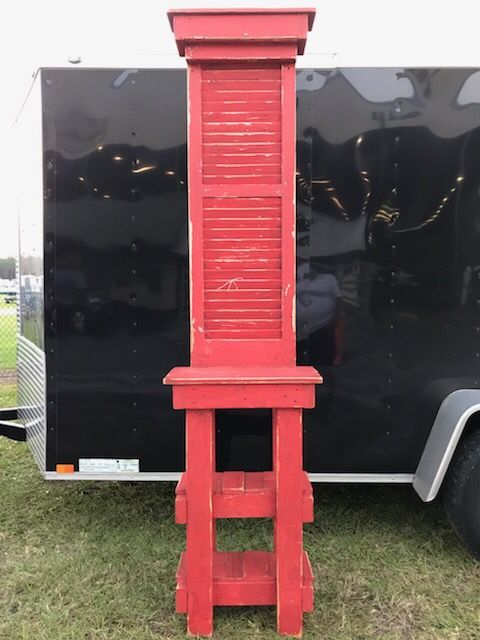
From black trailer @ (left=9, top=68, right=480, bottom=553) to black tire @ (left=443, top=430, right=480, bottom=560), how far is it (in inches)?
0.4

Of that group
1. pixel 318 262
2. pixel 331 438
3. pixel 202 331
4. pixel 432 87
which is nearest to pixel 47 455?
pixel 202 331

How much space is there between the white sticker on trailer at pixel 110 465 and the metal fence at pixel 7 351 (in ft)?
5.63

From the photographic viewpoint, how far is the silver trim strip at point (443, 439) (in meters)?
2.92

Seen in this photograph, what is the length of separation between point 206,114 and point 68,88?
1.04 metres

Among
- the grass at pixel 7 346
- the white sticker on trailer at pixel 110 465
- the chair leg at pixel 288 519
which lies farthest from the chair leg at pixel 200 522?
the grass at pixel 7 346

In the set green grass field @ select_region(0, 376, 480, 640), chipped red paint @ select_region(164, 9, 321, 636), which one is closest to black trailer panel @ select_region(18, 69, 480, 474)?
green grass field @ select_region(0, 376, 480, 640)

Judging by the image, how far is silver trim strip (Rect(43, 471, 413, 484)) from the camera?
314 centimetres

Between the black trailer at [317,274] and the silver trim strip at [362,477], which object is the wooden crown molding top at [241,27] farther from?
the silver trim strip at [362,477]

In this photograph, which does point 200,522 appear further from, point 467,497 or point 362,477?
point 467,497

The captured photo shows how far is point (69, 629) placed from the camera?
254cm

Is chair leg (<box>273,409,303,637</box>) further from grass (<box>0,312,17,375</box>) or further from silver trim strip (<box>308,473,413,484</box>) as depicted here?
grass (<box>0,312,17,375</box>)

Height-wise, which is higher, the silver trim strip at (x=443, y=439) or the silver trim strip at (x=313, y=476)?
the silver trim strip at (x=443, y=439)

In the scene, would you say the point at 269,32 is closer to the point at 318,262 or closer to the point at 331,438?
the point at 318,262

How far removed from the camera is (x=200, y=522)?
2.42 m
